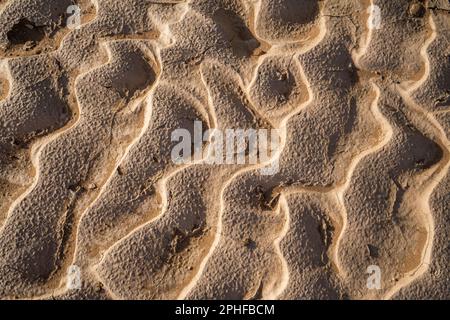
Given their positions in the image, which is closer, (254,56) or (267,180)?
(267,180)

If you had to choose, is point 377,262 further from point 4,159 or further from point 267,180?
point 4,159

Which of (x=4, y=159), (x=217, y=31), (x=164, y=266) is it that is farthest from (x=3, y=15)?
(x=164, y=266)

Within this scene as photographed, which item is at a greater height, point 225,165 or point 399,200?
point 225,165

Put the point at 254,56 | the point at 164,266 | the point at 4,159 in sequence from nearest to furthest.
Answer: the point at 164,266 < the point at 4,159 < the point at 254,56

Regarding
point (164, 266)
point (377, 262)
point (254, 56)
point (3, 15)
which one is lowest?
point (377, 262)

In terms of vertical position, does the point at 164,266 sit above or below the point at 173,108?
below

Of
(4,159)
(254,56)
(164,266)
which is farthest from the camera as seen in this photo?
(254,56)

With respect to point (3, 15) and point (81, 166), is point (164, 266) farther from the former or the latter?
point (3, 15)
